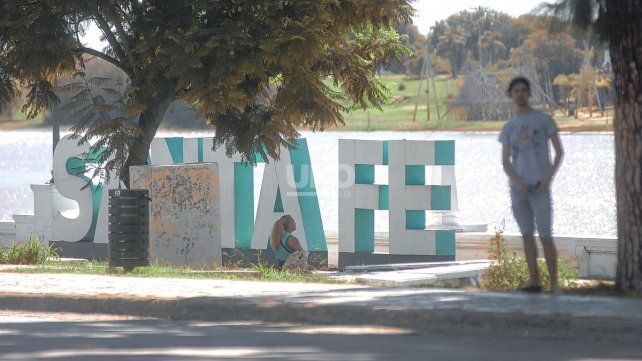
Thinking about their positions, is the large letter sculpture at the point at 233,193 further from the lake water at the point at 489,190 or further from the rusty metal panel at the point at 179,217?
the lake water at the point at 489,190

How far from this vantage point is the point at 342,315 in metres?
9.97

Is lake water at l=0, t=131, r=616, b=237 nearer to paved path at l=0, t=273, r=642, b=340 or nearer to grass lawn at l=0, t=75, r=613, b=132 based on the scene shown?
grass lawn at l=0, t=75, r=613, b=132

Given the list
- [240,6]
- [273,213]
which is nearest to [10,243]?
[273,213]

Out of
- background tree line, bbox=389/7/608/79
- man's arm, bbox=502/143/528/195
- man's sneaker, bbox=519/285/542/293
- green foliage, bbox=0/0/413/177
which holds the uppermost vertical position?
background tree line, bbox=389/7/608/79

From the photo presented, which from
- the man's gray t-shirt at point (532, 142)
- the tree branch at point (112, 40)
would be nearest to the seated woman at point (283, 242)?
the tree branch at point (112, 40)

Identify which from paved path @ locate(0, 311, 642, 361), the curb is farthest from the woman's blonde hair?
paved path @ locate(0, 311, 642, 361)

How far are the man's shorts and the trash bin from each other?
6139 mm

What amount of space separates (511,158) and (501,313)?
1.87 meters

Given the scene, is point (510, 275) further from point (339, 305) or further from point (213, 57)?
point (213, 57)

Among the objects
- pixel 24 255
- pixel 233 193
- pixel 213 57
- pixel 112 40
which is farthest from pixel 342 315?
pixel 233 193

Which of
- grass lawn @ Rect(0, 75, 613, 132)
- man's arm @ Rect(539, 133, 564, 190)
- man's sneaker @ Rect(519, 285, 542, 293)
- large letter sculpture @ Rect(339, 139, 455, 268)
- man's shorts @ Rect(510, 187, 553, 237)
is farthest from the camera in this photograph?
grass lawn @ Rect(0, 75, 613, 132)

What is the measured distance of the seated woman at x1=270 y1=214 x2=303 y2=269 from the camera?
1872 cm

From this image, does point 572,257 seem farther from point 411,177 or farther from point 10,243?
point 10,243

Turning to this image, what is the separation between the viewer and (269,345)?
8.80 m
